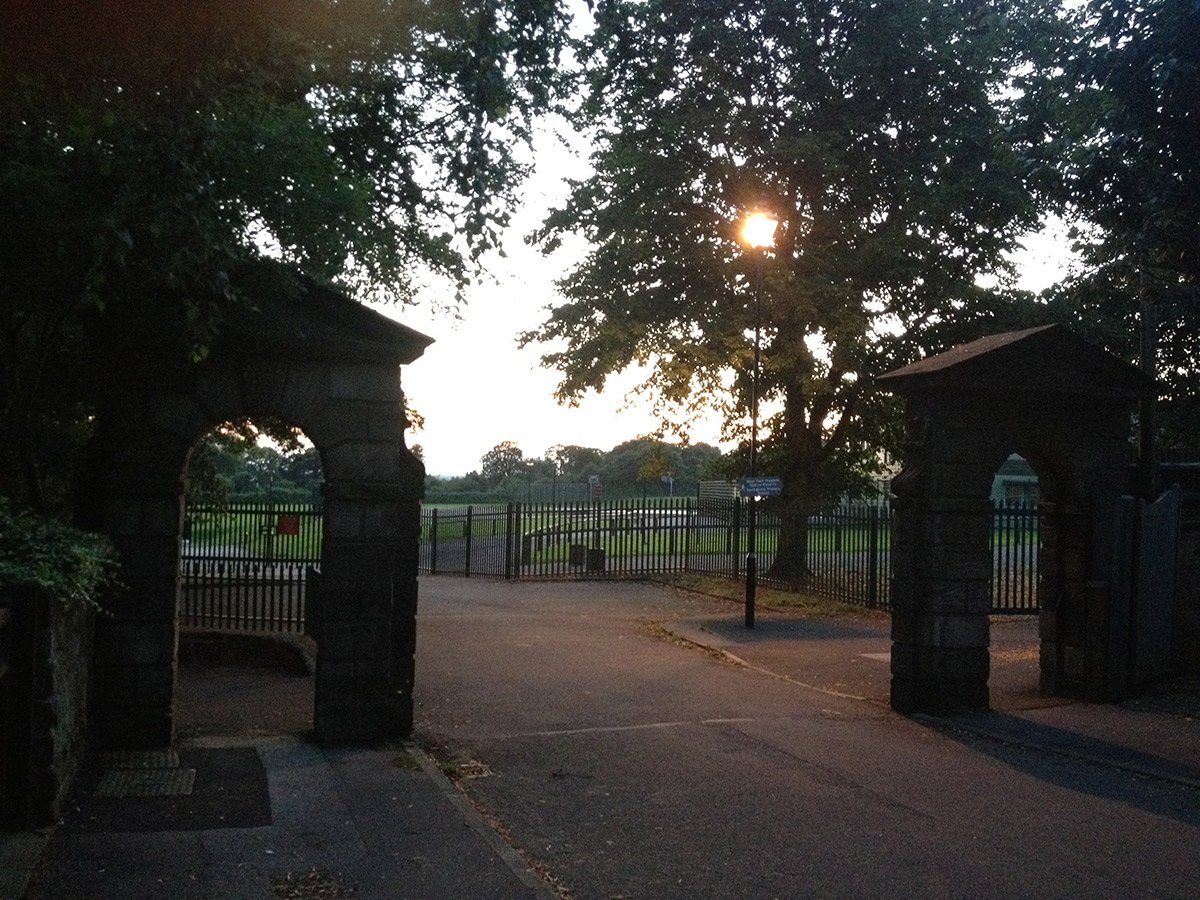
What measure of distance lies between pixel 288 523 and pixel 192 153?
11.2 meters

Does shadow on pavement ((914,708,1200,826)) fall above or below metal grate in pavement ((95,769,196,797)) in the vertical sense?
above

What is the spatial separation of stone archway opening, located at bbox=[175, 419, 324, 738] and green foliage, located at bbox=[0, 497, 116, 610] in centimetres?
241

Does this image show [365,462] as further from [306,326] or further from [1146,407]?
[1146,407]

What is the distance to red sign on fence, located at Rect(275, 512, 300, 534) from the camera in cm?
1831

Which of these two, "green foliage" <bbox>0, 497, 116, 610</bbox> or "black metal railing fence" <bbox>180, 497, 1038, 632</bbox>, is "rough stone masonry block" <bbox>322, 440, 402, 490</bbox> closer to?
"green foliage" <bbox>0, 497, 116, 610</bbox>

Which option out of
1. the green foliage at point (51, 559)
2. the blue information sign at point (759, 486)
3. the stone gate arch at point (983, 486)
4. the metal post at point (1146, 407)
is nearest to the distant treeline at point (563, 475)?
the blue information sign at point (759, 486)

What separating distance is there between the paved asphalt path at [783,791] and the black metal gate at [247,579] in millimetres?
3071

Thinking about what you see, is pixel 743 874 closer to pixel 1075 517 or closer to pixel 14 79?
pixel 14 79

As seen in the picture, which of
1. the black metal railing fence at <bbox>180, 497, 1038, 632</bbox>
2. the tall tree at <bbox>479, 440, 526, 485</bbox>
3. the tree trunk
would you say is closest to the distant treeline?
the tall tree at <bbox>479, 440, 526, 485</bbox>

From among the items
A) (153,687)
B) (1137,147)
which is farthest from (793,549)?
(153,687)

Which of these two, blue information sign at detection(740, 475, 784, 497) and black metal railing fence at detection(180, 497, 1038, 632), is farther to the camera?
blue information sign at detection(740, 475, 784, 497)

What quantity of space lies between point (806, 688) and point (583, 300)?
1428 cm

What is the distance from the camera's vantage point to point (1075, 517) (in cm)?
1259

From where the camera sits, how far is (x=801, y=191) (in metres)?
26.2
